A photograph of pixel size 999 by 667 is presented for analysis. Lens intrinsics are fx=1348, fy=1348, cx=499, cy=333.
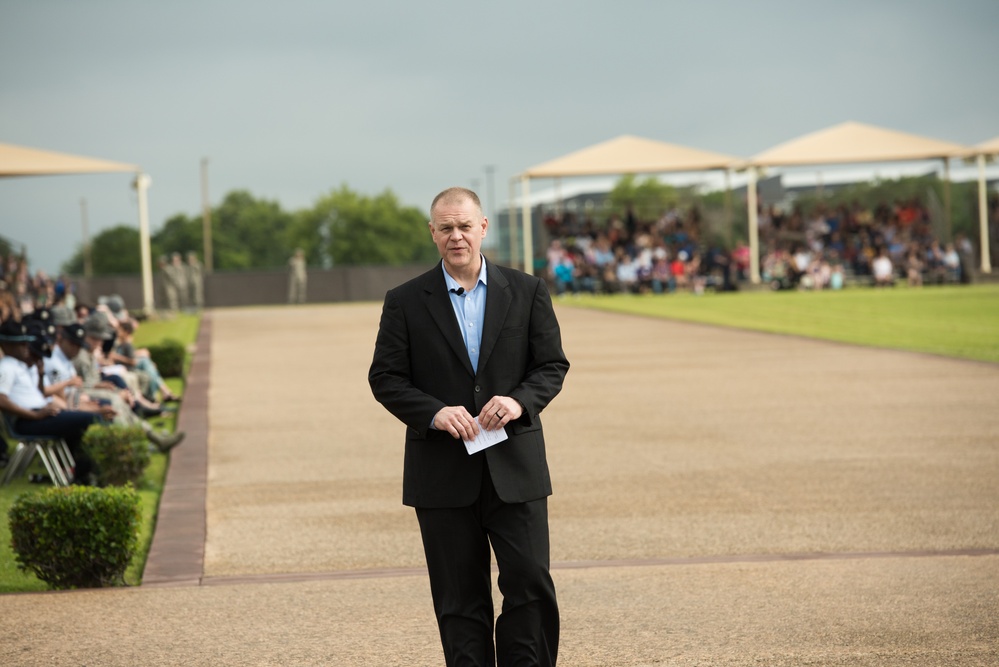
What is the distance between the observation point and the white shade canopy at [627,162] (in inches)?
1722

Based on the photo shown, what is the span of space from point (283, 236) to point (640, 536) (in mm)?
131451

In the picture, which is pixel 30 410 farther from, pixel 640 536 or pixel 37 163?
pixel 37 163

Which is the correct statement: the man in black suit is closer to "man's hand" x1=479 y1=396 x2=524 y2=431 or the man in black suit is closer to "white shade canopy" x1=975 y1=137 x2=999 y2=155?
"man's hand" x1=479 y1=396 x2=524 y2=431

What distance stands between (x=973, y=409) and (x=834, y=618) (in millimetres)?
8138

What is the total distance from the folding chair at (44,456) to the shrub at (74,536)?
2.92 m

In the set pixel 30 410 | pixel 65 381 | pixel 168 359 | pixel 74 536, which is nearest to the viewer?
pixel 74 536

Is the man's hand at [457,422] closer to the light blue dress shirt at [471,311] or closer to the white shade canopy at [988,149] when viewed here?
the light blue dress shirt at [471,311]

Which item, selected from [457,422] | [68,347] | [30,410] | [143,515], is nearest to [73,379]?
[68,347]

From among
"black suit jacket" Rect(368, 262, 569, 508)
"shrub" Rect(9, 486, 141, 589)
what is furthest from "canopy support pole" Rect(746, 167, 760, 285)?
"black suit jacket" Rect(368, 262, 569, 508)

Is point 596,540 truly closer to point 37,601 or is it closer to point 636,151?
point 37,601

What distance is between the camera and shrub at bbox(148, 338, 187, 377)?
776 inches

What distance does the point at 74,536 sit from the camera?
6.99 meters

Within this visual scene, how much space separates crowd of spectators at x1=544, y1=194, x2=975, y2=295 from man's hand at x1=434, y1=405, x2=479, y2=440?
39.2 metres

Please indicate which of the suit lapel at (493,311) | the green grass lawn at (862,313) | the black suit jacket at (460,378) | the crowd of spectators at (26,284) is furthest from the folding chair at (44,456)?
the green grass lawn at (862,313)
